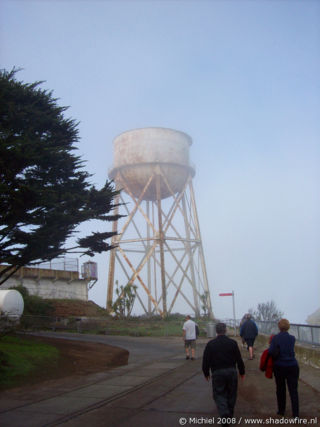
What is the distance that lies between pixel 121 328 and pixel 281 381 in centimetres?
2426

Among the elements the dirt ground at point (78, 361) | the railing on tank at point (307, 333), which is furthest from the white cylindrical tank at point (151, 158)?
the railing on tank at point (307, 333)

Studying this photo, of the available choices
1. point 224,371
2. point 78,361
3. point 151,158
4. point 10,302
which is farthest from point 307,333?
point 151,158

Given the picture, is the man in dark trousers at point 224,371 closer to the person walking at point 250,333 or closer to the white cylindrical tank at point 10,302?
the person walking at point 250,333

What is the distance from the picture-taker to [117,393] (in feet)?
29.3

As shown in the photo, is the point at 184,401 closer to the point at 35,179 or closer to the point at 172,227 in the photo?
the point at 35,179

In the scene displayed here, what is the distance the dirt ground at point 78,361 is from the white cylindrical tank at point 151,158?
20.1 metres

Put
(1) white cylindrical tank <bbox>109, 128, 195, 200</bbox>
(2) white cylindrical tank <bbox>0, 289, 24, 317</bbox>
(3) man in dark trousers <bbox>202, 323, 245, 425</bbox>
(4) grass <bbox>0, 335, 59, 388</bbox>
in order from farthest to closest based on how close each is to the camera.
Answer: (1) white cylindrical tank <bbox>109, 128, 195, 200</bbox>, (2) white cylindrical tank <bbox>0, 289, 24, 317</bbox>, (4) grass <bbox>0, 335, 59, 388</bbox>, (3) man in dark trousers <bbox>202, 323, 245, 425</bbox>

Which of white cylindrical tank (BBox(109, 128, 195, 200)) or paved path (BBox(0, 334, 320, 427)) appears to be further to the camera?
white cylindrical tank (BBox(109, 128, 195, 200))

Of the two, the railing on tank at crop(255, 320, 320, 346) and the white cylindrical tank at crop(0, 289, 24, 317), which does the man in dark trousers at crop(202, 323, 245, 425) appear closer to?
the railing on tank at crop(255, 320, 320, 346)

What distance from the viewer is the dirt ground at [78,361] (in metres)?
11.7

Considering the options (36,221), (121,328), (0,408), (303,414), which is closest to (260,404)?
(303,414)

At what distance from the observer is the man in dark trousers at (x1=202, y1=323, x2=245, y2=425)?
6.28 m

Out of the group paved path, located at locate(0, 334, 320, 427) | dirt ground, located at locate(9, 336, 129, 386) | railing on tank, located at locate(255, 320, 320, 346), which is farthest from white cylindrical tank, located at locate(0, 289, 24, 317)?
railing on tank, located at locate(255, 320, 320, 346)

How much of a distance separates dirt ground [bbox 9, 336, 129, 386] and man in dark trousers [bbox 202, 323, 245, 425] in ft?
18.9
